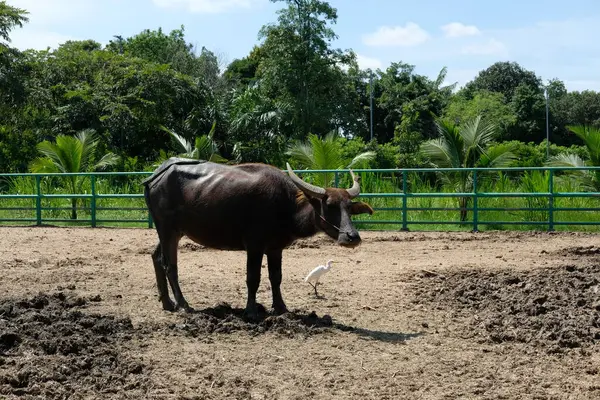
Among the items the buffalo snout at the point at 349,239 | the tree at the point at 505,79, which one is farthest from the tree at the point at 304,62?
the tree at the point at 505,79

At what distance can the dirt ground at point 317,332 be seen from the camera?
5.27m

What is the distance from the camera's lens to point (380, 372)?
5.63 m

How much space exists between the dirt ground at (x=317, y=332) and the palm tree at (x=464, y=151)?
523 cm

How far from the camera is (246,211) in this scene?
7.24m

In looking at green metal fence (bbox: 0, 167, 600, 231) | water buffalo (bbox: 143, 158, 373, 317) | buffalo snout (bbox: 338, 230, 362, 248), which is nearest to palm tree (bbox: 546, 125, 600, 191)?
green metal fence (bbox: 0, 167, 600, 231)

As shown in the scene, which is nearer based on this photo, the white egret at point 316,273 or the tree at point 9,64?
the white egret at point 316,273

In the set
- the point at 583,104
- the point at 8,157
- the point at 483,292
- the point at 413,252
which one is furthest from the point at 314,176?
the point at 583,104

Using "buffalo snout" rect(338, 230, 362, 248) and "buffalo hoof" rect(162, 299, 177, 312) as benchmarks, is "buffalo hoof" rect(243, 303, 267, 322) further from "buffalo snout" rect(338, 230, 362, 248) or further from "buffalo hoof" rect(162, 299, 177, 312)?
"buffalo snout" rect(338, 230, 362, 248)

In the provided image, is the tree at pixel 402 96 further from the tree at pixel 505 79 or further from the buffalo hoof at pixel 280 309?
the buffalo hoof at pixel 280 309

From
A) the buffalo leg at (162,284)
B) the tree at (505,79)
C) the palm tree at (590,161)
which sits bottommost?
the buffalo leg at (162,284)

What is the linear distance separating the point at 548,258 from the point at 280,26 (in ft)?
71.3

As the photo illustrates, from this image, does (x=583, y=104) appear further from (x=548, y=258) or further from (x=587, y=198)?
(x=548, y=258)

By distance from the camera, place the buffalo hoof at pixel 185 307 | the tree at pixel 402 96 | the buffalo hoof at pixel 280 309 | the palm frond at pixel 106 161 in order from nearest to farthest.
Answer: the buffalo hoof at pixel 280 309, the buffalo hoof at pixel 185 307, the palm frond at pixel 106 161, the tree at pixel 402 96

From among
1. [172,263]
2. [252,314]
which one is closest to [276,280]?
[252,314]
